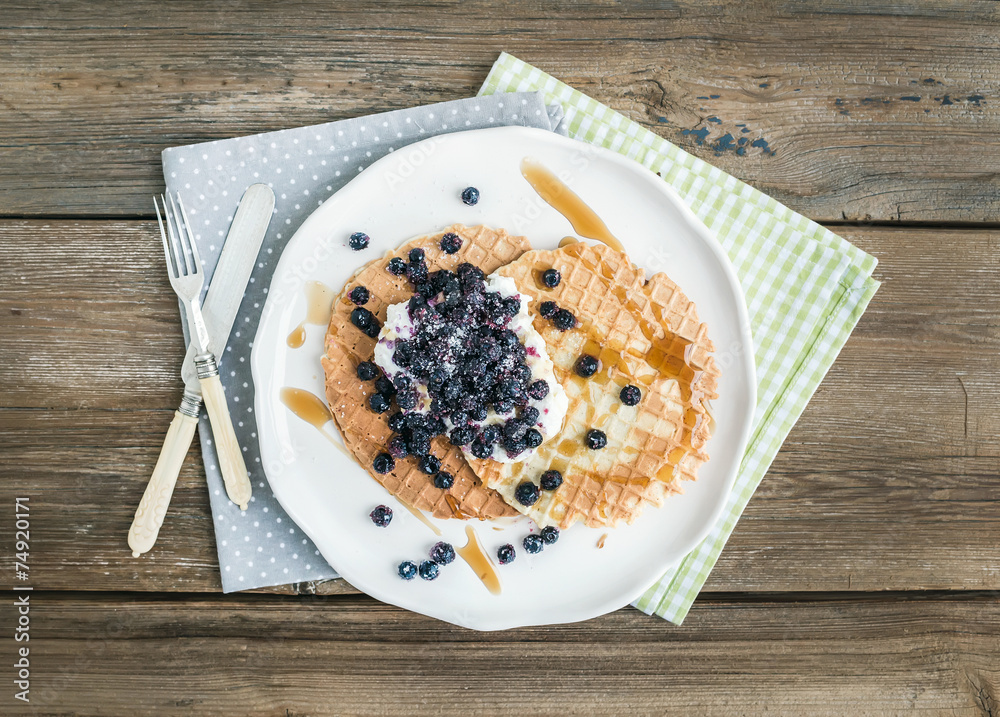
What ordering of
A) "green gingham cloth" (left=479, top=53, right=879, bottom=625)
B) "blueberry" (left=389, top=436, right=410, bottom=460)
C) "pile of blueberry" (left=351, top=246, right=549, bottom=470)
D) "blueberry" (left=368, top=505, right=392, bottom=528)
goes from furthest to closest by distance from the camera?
"green gingham cloth" (left=479, top=53, right=879, bottom=625)
"blueberry" (left=368, top=505, right=392, bottom=528)
"blueberry" (left=389, top=436, right=410, bottom=460)
"pile of blueberry" (left=351, top=246, right=549, bottom=470)

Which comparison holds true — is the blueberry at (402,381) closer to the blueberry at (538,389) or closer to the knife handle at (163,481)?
the blueberry at (538,389)

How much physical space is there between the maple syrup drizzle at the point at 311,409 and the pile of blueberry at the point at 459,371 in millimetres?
289

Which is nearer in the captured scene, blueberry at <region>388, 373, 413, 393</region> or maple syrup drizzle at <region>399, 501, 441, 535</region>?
blueberry at <region>388, 373, 413, 393</region>

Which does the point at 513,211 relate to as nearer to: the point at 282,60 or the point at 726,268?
the point at 726,268

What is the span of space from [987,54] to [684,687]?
10.9ft

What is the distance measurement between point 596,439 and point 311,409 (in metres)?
1.21

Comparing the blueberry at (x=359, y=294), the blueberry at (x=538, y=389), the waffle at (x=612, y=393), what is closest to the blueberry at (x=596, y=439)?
the waffle at (x=612, y=393)

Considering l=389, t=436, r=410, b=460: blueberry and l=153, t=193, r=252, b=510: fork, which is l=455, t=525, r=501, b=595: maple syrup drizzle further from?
l=153, t=193, r=252, b=510: fork

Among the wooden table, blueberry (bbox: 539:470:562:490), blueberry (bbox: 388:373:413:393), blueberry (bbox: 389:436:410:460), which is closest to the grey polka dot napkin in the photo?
the wooden table

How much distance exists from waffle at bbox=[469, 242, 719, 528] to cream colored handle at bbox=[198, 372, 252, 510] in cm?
101

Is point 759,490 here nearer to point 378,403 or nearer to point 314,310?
point 378,403

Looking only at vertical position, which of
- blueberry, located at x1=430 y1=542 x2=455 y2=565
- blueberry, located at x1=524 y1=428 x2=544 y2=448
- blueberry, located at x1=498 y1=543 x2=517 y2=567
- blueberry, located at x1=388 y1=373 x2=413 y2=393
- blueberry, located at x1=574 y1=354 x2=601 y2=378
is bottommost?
blueberry, located at x1=430 y1=542 x2=455 y2=565

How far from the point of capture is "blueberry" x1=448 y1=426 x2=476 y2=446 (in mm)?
2432

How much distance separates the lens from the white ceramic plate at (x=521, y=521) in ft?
8.51
